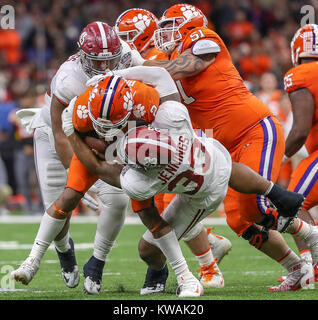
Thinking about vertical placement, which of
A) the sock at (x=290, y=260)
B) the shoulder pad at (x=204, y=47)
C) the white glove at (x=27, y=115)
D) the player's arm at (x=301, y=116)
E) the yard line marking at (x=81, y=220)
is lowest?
the yard line marking at (x=81, y=220)

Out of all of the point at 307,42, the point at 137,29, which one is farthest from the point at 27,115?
the point at 307,42

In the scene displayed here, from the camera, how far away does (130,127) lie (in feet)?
14.0

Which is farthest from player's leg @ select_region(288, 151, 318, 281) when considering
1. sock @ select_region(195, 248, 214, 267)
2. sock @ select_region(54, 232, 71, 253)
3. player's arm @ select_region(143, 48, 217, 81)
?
sock @ select_region(54, 232, 71, 253)

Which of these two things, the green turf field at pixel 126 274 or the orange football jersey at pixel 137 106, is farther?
the green turf field at pixel 126 274

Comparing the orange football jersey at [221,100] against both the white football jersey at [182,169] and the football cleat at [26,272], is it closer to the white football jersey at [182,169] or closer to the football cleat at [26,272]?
the white football jersey at [182,169]

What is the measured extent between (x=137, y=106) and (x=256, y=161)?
3.44 feet

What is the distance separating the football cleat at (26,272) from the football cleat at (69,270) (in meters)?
0.72

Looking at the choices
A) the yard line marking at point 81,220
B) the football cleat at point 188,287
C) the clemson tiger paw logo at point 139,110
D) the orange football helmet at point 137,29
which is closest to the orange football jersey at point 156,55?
the orange football helmet at point 137,29

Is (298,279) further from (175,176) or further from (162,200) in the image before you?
(175,176)

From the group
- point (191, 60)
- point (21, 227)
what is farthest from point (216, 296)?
point (21, 227)

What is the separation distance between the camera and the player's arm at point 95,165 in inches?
→ 174

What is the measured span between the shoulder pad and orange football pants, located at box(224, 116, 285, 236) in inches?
23.5
